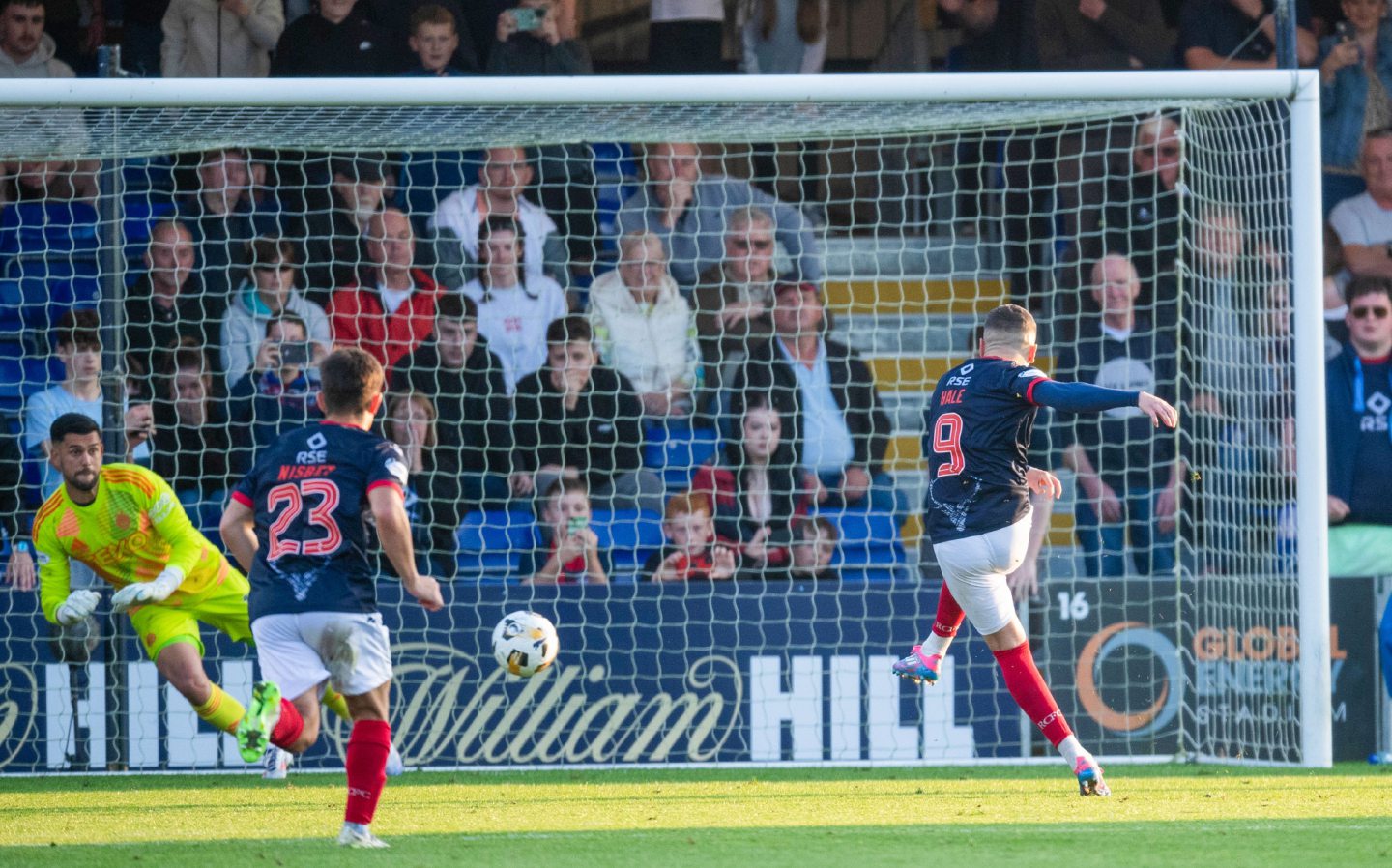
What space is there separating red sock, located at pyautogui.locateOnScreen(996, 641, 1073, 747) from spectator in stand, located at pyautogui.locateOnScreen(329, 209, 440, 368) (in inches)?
160

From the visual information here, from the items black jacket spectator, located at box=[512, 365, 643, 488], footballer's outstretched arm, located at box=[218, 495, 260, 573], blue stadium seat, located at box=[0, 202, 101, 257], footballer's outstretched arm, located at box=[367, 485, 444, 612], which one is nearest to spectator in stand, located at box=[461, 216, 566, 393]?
black jacket spectator, located at box=[512, 365, 643, 488]

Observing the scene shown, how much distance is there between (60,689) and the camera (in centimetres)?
844

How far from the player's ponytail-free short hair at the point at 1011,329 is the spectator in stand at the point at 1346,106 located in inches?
201

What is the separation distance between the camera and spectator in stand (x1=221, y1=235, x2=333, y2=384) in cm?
940

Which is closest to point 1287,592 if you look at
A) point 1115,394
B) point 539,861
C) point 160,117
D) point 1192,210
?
point 1192,210

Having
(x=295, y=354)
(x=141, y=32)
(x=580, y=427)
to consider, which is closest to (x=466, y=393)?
(x=580, y=427)

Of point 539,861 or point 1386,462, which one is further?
point 1386,462

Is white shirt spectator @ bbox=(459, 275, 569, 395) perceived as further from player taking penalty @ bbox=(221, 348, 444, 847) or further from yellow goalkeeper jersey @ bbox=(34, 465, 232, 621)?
player taking penalty @ bbox=(221, 348, 444, 847)

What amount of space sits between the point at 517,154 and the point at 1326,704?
5.19 meters

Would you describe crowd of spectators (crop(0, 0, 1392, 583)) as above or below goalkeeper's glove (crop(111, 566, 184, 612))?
above

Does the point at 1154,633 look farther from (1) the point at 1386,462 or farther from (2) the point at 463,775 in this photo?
(2) the point at 463,775

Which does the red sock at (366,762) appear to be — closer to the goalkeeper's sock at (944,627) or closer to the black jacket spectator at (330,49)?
the goalkeeper's sock at (944,627)

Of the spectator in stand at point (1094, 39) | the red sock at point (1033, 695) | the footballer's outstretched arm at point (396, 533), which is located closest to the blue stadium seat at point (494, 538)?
the red sock at point (1033, 695)

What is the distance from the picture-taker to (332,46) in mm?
10414
